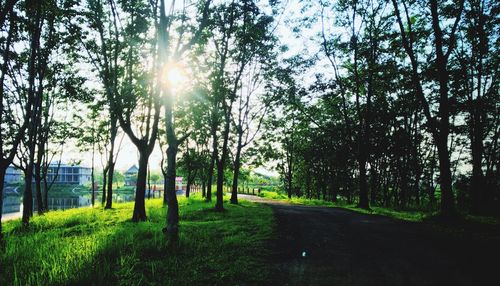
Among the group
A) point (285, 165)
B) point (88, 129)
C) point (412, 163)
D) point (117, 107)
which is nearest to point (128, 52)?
point (117, 107)

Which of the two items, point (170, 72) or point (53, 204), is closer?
point (170, 72)

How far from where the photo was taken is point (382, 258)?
6473 millimetres

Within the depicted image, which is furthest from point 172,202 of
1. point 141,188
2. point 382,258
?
point 141,188

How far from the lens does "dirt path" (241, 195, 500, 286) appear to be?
523cm

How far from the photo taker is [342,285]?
4.95m

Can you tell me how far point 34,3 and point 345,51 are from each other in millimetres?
20440

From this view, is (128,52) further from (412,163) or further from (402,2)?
(412,163)

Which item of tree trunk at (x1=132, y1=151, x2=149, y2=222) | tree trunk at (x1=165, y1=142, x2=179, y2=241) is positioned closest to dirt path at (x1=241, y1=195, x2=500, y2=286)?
tree trunk at (x1=165, y1=142, x2=179, y2=241)

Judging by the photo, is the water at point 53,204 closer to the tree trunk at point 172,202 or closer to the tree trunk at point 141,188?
the tree trunk at point 141,188

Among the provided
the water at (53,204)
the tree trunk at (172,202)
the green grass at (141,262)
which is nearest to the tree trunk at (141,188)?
the green grass at (141,262)

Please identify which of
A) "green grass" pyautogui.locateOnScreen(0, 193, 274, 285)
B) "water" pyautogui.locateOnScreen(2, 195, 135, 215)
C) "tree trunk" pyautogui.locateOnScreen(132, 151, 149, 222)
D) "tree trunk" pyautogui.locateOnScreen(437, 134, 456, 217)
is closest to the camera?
"green grass" pyautogui.locateOnScreen(0, 193, 274, 285)

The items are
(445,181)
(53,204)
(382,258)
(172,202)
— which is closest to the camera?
(382,258)

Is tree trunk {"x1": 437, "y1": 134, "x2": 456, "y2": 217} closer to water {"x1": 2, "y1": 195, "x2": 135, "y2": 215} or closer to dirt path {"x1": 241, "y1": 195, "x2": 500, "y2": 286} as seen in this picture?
dirt path {"x1": 241, "y1": 195, "x2": 500, "y2": 286}

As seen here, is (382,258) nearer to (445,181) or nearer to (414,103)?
(445,181)
